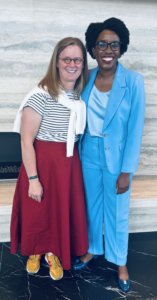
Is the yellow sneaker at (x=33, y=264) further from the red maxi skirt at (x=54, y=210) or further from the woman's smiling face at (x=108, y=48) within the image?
the woman's smiling face at (x=108, y=48)

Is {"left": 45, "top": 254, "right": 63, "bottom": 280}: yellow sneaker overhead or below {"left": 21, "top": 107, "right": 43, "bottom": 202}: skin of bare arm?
below

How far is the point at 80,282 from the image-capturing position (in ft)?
5.80

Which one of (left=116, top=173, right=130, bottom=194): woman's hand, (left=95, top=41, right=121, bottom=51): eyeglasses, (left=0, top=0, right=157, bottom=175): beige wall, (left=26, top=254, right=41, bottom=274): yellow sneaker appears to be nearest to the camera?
(left=95, top=41, right=121, bottom=51): eyeglasses

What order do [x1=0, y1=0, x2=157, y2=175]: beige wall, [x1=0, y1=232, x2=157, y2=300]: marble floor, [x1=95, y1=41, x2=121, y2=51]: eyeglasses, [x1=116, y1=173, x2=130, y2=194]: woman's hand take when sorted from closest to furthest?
[x1=95, y1=41, x2=121, y2=51]: eyeglasses
[x1=116, y1=173, x2=130, y2=194]: woman's hand
[x1=0, y1=232, x2=157, y2=300]: marble floor
[x1=0, y1=0, x2=157, y2=175]: beige wall

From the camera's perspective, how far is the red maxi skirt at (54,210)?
5.11 ft

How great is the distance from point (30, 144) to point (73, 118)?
246mm

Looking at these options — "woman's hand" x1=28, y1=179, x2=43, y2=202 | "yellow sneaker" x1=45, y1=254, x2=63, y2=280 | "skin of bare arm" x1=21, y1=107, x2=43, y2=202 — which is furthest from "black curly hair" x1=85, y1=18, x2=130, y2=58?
"yellow sneaker" x1=45, y1=254, x2=63, y2=280

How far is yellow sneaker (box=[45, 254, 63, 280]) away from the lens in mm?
1761

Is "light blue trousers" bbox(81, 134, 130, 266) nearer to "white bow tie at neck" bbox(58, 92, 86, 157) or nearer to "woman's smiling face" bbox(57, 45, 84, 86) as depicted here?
"white bow tie at neck" bbox(58, 92, 86, 157)

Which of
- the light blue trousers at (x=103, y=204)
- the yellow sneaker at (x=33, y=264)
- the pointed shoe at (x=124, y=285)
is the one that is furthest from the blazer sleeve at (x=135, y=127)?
the yellow sneaker at (x=33, y=264)

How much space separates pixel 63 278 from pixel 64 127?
2.99 feet

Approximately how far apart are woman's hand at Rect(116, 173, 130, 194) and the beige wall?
38.9 inches

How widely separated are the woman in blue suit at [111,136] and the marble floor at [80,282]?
3.6 inches

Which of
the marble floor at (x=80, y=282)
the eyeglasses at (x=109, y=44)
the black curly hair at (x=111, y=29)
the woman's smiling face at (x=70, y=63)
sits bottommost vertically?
the marble floor at (x=80, y=282)
